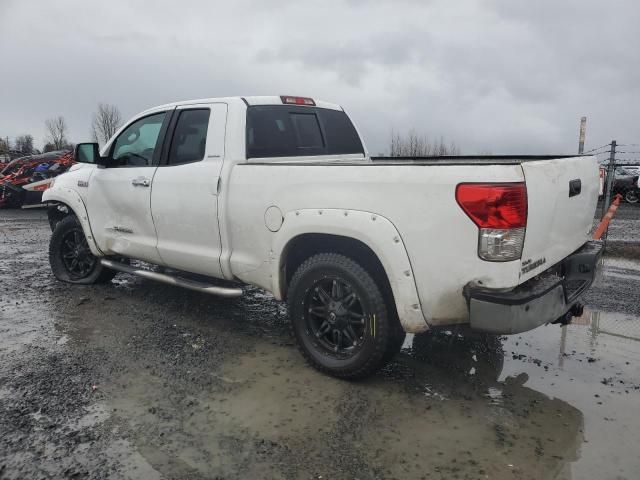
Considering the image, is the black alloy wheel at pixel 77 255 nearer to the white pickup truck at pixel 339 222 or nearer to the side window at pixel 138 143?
the white pickup truck at pixel 339 222

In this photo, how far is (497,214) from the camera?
2715 mm

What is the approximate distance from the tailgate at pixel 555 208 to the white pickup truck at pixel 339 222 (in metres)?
0.01

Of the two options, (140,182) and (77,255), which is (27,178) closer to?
(77,255)

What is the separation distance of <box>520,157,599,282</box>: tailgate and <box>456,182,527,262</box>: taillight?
74mm

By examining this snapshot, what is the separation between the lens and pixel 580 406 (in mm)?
3211

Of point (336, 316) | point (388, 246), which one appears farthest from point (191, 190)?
point (388, 246)

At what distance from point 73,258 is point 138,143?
1891 millimetres

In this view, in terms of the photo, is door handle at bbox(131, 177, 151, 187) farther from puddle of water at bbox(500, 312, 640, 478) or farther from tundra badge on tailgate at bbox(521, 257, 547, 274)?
puddle of water at bbox(500, 312, 640, 478)

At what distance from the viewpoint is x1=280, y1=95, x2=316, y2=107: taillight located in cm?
454

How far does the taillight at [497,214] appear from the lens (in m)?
2.71

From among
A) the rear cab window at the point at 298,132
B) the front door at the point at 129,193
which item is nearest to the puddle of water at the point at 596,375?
the rear cab window at the point at 298,132

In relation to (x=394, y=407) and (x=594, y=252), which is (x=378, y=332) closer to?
(x=394, y=407)

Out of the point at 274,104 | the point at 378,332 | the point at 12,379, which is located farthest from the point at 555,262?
the point at 12,379

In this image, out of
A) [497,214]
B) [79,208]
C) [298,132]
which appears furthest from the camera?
[79,208]
